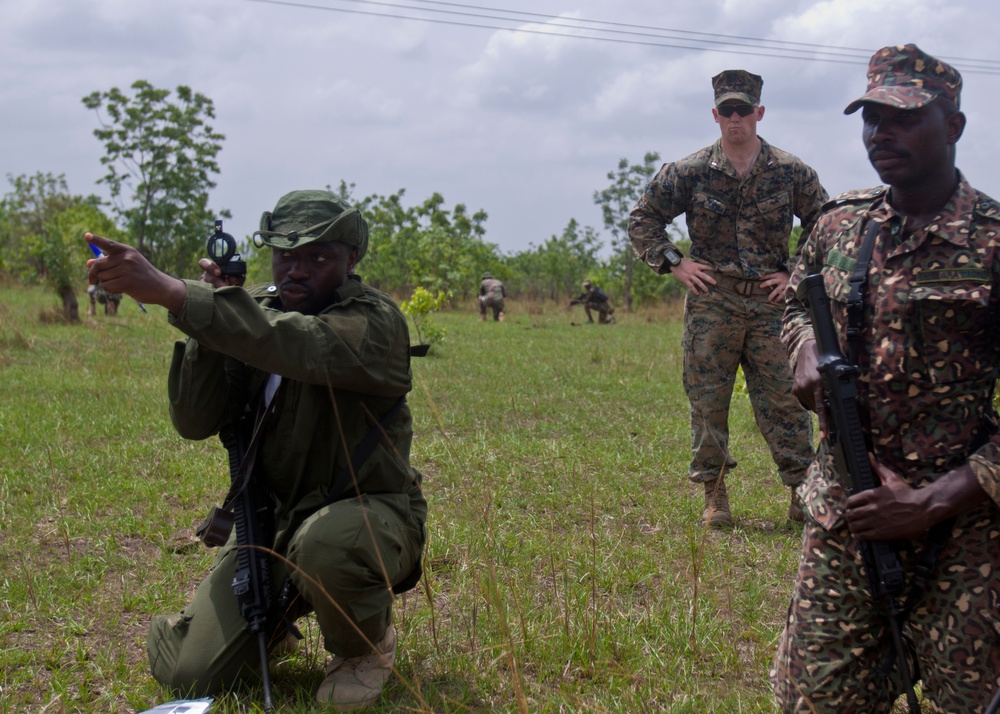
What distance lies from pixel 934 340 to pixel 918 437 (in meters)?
0.24

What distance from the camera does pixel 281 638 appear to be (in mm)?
3127

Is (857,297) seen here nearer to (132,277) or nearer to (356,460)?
(356,460)

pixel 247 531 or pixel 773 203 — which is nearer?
pixel 247 531

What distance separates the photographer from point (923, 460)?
2266 millimetres

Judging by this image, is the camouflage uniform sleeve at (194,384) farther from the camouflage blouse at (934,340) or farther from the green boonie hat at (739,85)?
the green boonie hat at (739,85)

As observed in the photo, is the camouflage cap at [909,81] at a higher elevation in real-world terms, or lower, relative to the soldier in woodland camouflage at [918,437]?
higher

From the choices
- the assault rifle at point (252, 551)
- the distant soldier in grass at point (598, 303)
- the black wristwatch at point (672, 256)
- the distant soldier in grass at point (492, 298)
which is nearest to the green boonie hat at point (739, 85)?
the black wristwatch at point (672, 256)

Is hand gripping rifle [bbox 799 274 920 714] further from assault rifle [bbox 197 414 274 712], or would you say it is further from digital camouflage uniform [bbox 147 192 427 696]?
assault rifle [bbox 197 414 274 712]

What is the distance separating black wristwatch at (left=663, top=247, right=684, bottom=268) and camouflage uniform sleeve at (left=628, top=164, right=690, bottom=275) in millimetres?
19

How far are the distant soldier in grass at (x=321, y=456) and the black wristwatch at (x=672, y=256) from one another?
2.12m

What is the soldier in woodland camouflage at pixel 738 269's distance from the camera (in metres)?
4.64

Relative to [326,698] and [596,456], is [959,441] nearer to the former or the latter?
[326,698]

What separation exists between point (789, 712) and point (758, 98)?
3210 mm

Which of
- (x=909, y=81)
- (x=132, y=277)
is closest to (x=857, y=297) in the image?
(x=909, y=81)
